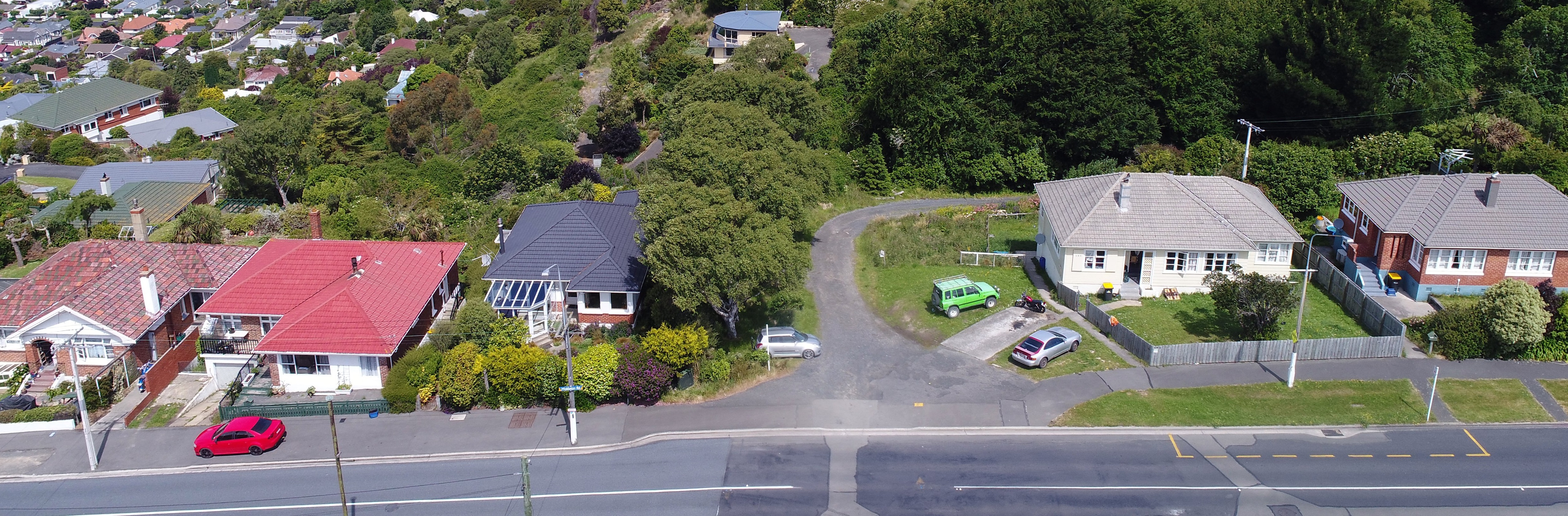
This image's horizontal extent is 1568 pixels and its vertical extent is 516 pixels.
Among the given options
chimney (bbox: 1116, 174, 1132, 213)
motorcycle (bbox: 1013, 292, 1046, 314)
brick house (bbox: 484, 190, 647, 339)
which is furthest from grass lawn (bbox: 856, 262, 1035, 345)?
brick house (bbox: 484, 190, 647, 339)

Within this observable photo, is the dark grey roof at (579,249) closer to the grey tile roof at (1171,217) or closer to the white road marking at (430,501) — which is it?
the white road marking at (430,501)

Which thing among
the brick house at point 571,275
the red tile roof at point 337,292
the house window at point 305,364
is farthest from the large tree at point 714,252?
the house window at point 305,364

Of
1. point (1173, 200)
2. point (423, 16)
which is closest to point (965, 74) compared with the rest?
point (1173, 200)

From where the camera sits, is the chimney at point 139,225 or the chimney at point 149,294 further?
the chimney at point 139,225

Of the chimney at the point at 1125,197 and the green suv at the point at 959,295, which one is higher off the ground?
the chimney at the point at 1125,197

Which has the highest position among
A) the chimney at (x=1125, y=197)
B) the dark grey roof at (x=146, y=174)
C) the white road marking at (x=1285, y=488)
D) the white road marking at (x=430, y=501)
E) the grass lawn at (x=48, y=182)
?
the chimney at (x=1125, y=197)

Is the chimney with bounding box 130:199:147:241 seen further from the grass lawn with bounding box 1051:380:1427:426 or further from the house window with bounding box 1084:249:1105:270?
the house window with bounding box 1084:249:1105:270

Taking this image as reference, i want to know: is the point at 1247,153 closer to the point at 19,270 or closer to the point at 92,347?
the point at 92,347
